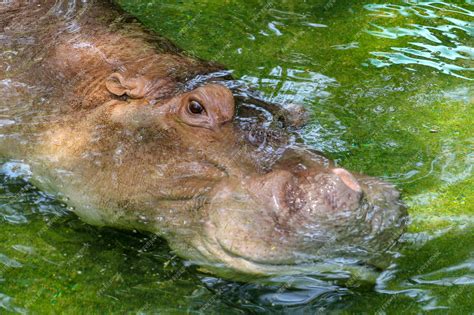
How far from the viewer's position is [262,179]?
377 centimetres

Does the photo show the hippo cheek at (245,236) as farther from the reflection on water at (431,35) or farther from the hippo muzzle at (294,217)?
the reflection on water at (431,35)

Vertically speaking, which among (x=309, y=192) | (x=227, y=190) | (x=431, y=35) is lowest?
(x=431, y=35)

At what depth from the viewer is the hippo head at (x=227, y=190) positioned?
358 cm

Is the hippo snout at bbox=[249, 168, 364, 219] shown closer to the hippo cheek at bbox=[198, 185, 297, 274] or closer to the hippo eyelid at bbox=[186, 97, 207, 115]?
the hippo cheek at bbox=[198, 185, 297, 274]

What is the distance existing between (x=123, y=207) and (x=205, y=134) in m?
0.69

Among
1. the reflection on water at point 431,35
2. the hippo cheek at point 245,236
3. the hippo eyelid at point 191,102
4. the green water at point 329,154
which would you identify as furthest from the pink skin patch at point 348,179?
the reflection on water at point 431,35

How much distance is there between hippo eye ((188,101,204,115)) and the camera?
163 inches

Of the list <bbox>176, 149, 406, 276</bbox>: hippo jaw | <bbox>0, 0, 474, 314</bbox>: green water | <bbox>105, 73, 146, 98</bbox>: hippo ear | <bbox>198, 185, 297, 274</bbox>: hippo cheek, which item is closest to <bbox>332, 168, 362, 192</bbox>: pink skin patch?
<bbox>176, 149, 406, 276</bbox>: hippo jaw

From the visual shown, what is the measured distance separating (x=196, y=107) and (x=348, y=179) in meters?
1.05

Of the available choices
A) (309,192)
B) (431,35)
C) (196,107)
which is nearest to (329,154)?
(196,107)

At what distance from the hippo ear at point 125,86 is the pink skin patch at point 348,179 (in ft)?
4.98

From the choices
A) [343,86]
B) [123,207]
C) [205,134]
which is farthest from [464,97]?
[123,207]

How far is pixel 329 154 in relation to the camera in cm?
527

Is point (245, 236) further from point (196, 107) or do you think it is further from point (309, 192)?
point (196, 107)
